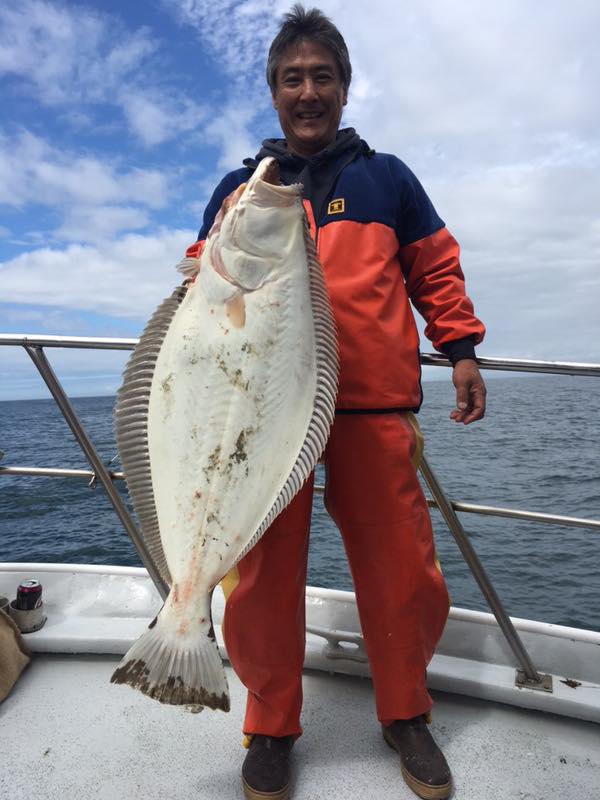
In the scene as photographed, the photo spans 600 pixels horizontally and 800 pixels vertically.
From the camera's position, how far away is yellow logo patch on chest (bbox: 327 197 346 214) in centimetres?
198

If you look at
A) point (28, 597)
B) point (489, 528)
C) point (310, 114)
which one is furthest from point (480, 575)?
point (489, 528)

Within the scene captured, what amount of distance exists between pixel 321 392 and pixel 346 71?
4.59 feet

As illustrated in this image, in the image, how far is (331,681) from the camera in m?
2.53

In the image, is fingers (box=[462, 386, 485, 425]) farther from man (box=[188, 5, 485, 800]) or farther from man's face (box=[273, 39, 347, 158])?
man's face (box=[273, 39, 347, 158])

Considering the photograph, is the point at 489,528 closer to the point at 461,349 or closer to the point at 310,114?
the point at 461,349

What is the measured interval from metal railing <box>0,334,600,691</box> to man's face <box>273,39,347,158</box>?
0.95 metres

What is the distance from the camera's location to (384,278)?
1921mm

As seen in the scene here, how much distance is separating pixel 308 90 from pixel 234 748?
95.2 inches

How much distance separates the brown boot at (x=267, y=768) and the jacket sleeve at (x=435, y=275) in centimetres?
144

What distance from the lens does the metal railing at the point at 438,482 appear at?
2016 mm

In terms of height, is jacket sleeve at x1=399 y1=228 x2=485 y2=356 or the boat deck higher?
jacket sleeve at x1=399 y1=228 x2=485 y2=356

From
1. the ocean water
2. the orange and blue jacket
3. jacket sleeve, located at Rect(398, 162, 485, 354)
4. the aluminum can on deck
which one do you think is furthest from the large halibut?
the aluminum can on deck

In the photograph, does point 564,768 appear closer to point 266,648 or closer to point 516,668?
point 516,668

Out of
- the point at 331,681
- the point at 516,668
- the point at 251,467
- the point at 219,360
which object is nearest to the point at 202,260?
the point at 219,360
